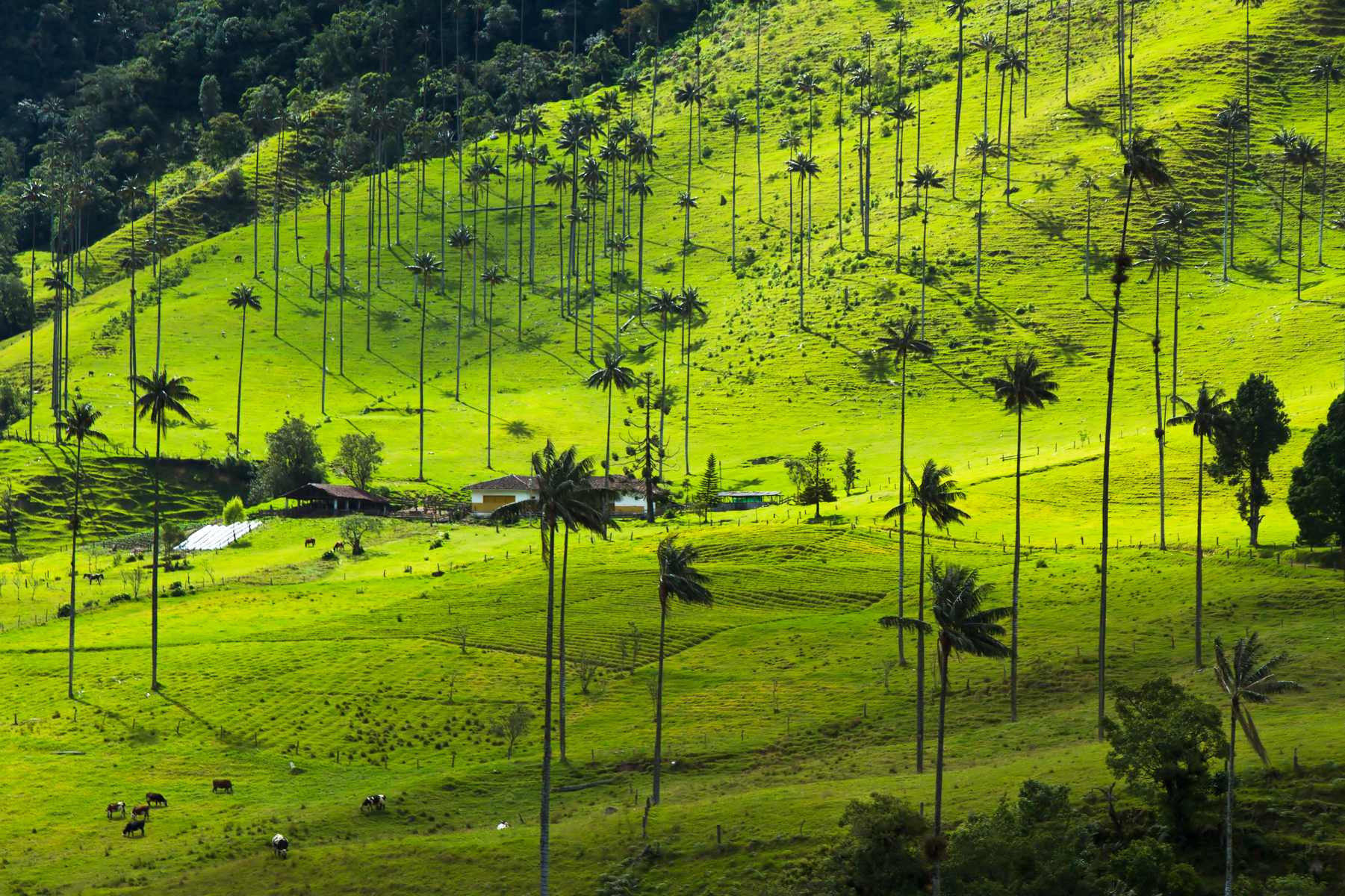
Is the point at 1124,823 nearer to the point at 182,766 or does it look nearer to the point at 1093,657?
the point at 1093,657

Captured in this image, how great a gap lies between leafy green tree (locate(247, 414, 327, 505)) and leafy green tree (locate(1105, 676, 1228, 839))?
115856 mm

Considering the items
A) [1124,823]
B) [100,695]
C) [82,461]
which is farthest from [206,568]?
[1124,823]

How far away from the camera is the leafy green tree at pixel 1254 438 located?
99750 millimetres

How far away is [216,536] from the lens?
138375mm

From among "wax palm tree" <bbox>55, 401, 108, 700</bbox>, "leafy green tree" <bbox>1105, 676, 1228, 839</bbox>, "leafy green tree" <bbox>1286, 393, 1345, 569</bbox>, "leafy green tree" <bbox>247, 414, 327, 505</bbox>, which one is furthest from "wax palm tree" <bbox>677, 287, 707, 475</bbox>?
"leafy green tree" <bbox>1105, 676, 1228, 839</bbox>

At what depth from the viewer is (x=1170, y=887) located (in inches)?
2071

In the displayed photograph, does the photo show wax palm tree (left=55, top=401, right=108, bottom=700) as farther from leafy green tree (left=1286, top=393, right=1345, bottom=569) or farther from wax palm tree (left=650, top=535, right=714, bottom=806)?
leafy green tree (left=1286, top=393, right=1345, bottom=569)

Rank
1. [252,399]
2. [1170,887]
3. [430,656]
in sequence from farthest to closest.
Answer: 1. [252,399]
2. [430,656]
3. [1170,887]

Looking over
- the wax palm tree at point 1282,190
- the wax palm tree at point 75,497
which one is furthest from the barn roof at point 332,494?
the wax palm tree at point 1282,190

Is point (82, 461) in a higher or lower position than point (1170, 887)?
higher

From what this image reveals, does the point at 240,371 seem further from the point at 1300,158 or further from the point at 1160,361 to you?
the point at 1300,158

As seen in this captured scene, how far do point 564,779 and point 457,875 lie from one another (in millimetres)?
13852

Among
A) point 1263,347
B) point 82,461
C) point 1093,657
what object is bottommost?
point 1093,657

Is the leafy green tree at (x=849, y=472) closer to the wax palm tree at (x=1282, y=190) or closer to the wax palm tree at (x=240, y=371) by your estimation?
the wax palm tree at (x=240, y=371)
